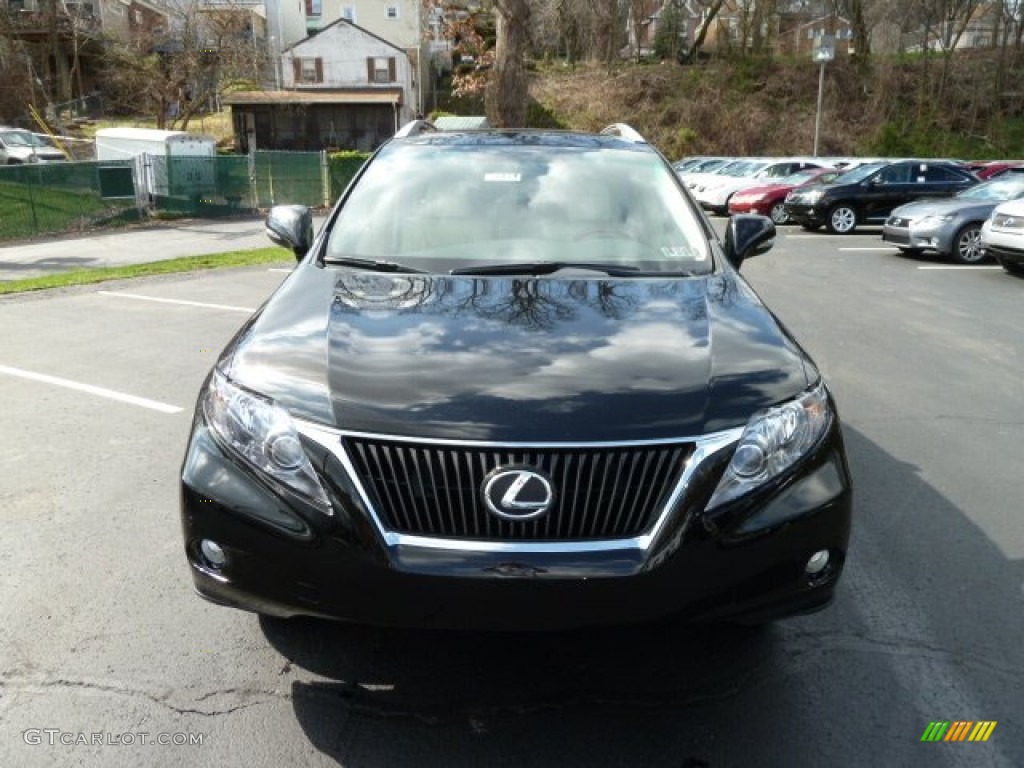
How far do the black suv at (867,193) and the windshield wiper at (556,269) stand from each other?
18.0m

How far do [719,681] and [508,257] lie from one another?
1.82m

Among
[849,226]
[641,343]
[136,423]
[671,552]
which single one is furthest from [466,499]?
[849,226]

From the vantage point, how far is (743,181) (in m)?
25.7

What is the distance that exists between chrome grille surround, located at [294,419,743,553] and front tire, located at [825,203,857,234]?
1930 centimetres

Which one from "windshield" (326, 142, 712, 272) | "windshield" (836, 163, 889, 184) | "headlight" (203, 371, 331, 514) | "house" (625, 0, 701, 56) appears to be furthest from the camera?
"house" (625, 0, 701, 56)

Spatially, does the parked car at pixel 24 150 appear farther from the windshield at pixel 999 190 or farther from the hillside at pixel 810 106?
the windshield at pixel 999 190

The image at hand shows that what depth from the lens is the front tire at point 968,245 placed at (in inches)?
578

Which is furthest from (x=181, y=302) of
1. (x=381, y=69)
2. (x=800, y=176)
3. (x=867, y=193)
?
(x=381, y=69)

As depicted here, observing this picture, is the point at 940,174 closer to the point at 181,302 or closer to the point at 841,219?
the point at 841,219

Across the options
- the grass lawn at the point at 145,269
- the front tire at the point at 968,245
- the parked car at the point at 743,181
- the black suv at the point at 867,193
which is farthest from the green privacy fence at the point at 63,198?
the front tire at the point at 968,245

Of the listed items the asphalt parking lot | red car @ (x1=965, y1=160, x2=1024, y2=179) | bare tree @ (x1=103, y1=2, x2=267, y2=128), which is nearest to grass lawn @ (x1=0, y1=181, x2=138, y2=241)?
the asphalt parking lot

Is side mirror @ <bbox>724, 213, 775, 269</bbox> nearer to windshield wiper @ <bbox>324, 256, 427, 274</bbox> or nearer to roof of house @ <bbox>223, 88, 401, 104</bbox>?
windshield wiper @ <bbox>324, 256, 427, 274</bbox>

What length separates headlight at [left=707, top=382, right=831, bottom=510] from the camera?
2.53 metres

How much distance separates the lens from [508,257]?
3.74m
